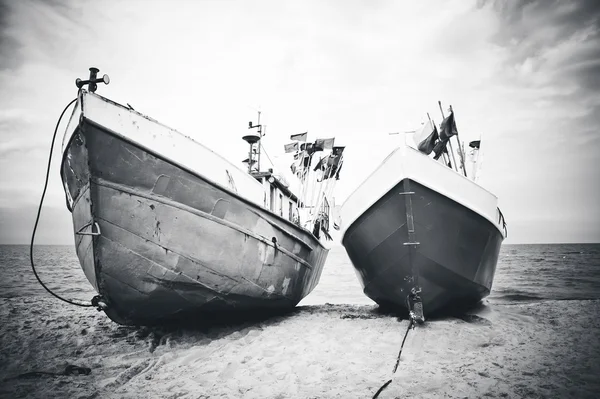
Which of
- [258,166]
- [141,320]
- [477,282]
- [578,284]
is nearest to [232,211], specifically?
[141,320]

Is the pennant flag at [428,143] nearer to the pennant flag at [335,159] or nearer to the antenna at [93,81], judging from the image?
the pennant flag at [335,159]

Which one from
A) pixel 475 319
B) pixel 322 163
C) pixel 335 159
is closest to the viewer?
pixel 475 319

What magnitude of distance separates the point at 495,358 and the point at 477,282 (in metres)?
1.92

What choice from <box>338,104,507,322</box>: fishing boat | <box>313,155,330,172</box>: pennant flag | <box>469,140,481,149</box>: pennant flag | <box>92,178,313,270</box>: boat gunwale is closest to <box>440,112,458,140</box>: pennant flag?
<box>338,104,507,322</box>: fishing boat

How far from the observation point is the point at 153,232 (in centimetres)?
454

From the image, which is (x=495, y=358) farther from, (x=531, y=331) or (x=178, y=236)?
(x=178, y=236)

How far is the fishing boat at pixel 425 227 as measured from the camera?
5.19 m

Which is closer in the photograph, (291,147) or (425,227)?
(425,227)

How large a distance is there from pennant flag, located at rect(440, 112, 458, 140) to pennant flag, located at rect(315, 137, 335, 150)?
4371mm

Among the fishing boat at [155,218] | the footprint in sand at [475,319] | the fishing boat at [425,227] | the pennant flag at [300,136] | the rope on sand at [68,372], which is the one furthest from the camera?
the pennant flag at [300,136]

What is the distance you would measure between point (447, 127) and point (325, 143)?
459 cm

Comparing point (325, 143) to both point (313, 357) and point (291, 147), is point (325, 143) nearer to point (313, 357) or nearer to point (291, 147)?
point (291, 147)

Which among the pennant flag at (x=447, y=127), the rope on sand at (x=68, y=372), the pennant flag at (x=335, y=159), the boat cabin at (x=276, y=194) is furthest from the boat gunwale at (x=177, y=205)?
the pennant flag at (x=335, y=159)

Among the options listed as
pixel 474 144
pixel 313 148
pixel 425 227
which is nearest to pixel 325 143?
pixel 313 148
